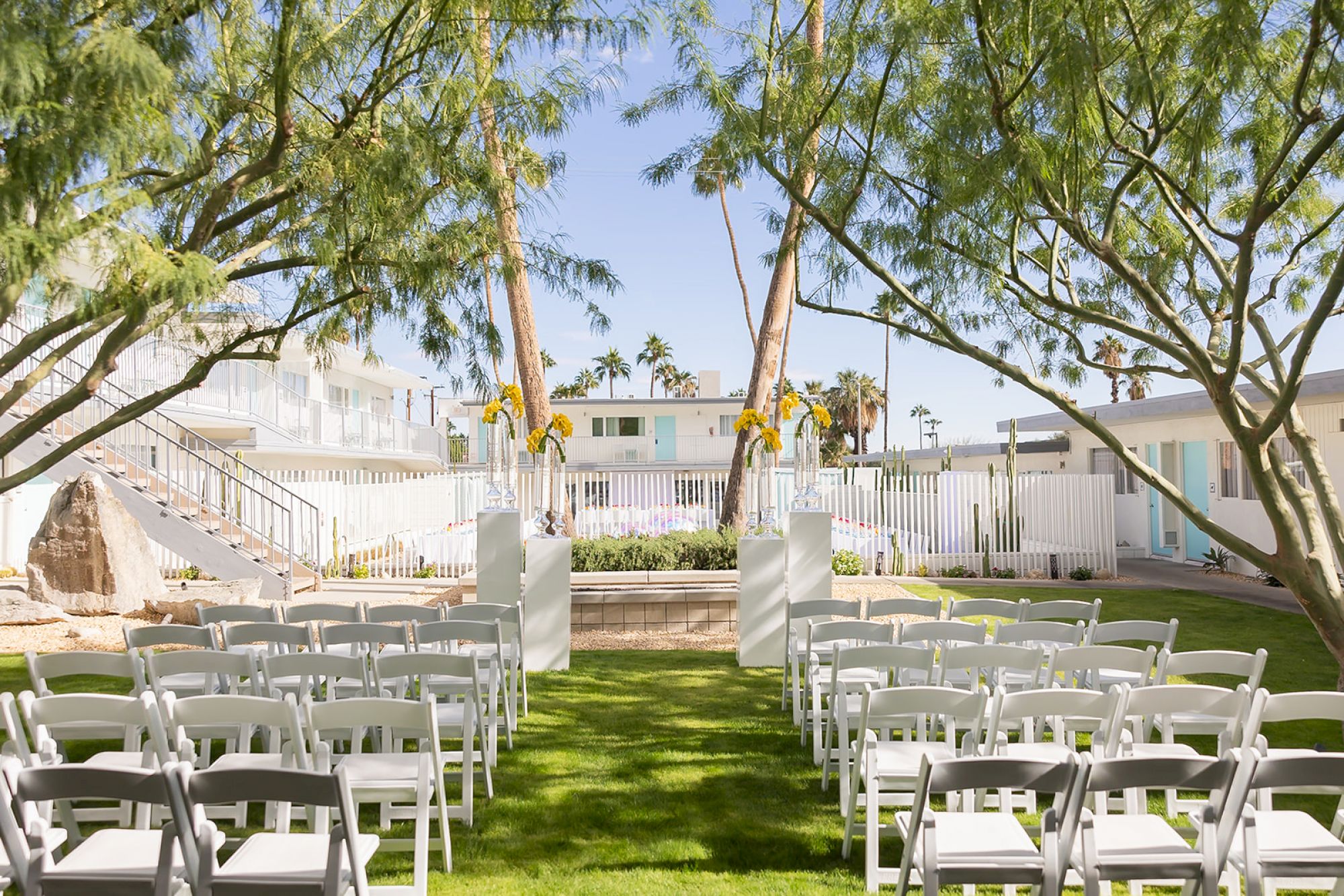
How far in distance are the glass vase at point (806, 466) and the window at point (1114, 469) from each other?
12033 millimetres

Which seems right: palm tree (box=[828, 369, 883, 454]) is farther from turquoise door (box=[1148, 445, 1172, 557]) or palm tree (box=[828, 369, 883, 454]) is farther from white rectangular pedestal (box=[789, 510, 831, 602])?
white rectangular pedestal (box=[789, 510, 831, 602])

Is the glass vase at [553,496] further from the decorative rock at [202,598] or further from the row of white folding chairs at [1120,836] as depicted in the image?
the row of white folding chairs at [1120,836]

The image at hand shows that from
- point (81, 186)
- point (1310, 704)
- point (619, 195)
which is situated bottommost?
point (1310, 704)

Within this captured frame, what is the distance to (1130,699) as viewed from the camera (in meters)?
3.74

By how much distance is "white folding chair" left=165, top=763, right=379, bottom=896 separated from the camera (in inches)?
108

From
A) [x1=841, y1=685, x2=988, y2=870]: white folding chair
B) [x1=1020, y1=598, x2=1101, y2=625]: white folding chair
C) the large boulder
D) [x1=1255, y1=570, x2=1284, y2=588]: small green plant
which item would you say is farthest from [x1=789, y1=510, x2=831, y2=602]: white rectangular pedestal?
[x1=1255, y1=570, x2=1284, y2=588]: small green plant

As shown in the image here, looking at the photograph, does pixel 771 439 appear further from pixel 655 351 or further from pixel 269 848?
pixel 655 351

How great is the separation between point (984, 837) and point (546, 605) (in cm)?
563

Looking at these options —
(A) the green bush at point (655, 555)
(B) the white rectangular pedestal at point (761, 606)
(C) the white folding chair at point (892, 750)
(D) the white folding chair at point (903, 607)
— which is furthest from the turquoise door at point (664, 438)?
(C) the white folding chair at point (892, 750)

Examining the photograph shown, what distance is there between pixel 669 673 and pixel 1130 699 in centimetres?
496

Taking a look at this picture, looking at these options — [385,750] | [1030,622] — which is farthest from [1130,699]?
[385,750]

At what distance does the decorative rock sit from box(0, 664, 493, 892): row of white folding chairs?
5.74 meters

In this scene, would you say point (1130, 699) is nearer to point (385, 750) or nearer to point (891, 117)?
point (385, 750)

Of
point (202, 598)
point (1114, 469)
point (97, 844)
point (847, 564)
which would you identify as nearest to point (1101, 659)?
point (97, 844)
